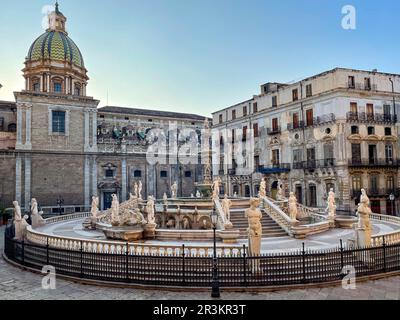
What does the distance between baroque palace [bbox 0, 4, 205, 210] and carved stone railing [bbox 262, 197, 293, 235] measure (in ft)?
80.5

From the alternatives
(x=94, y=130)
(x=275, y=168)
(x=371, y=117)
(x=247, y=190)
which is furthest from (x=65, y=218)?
(x=371, y=117)

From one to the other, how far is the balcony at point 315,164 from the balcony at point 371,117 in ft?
13.9

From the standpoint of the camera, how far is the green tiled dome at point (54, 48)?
39.7m

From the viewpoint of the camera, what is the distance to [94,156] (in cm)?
3819

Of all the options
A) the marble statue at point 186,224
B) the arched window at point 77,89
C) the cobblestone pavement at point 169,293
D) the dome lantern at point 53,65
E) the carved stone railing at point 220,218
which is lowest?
the cobblestone pavement at point 169,293

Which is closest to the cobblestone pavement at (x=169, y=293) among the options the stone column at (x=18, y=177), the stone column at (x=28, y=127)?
the stone column at (x=18, y=177)

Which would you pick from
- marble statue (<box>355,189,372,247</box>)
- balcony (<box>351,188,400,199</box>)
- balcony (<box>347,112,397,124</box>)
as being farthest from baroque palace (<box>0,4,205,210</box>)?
marble statue (<box>355,189,372,247</box>)

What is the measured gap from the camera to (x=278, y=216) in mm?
18250

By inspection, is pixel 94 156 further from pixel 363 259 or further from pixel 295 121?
pixel 363 259

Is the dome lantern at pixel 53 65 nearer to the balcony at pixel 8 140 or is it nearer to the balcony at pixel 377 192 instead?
the balcony at pixel 8 140

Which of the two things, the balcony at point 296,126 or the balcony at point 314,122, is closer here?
the balcony at point 314,122

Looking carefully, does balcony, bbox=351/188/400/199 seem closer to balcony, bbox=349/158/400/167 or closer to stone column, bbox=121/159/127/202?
balcony, bbox=349/158/400/167

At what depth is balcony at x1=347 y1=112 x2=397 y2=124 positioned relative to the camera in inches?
1179
